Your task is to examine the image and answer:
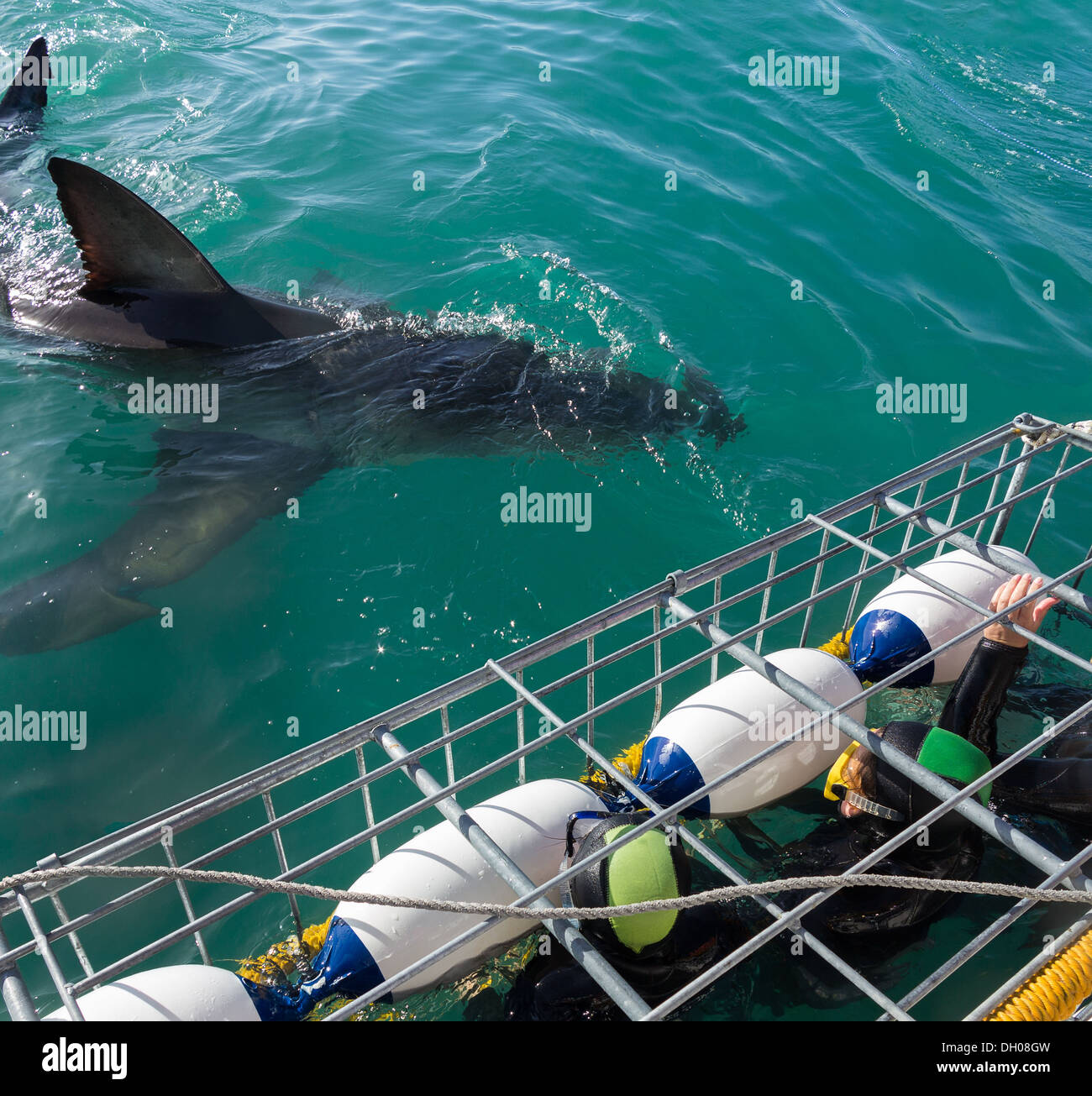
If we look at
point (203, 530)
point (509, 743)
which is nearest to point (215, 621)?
point (203, 530)

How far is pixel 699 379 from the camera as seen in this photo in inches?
326

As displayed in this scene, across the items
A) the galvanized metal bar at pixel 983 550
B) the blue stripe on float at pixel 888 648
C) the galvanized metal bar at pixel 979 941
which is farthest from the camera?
the blue stripe on float at pixel 888 648

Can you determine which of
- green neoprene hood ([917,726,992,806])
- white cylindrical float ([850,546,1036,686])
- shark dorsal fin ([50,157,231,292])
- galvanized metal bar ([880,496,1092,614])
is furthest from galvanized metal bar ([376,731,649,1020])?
shark dorsal fin ([50,157,231,292])

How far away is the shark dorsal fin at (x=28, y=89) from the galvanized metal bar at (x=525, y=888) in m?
12.2

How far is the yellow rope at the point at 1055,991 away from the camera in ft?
9.61

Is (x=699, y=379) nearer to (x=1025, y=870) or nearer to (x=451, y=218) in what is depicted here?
(x=451, y=218)

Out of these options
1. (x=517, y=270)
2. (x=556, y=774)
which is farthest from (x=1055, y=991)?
(x=517, y=270)

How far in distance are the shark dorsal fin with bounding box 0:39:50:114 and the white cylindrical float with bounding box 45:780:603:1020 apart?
12.4 metres

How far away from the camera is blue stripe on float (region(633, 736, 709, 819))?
411 cm

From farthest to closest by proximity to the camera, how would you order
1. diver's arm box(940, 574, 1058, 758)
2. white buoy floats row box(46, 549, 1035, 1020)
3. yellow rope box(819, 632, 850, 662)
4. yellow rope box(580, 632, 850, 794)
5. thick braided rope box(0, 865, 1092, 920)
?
yellow rope box(819, 632, 850, 662) → yellow rope box(580, 632, 850, 794) → diver's arm box(940, 574, 1058, 758) → white buoy floats row box(46, 549, 1035, 1020) → thick braided rope box(0, 865, 1092, 920)

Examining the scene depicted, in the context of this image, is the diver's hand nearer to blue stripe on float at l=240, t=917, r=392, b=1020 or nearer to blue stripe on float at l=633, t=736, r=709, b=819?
blue stripe on float at l=633, t=736, r=709, b=819

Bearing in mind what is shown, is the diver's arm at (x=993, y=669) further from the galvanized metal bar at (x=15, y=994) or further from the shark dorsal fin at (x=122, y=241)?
the shark dorsal fin at (x=122, y=241)

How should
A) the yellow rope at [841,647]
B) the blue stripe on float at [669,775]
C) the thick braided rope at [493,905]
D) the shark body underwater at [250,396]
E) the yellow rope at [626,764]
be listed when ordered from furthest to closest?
the shark body underwater at [250,396], the yellow rope at [841,647], the yellow rope at [626,764], the blue stripe on float at [669,775], the thick braided rope at [493,905]

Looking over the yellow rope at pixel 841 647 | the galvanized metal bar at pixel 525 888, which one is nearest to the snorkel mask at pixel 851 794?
the galvanized metal bar at pixel 525 888
